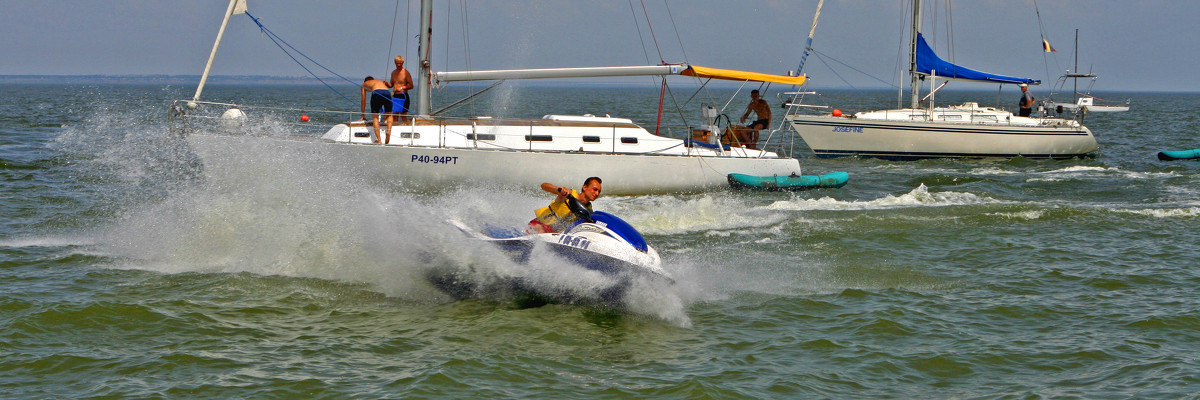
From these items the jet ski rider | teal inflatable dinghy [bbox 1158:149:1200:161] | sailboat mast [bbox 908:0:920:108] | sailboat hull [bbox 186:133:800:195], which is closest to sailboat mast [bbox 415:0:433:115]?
sailboat hull [bbox 186:133:800:195]

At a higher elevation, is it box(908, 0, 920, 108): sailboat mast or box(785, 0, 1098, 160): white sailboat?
box(908, 0, 920, 108): sailboat mast

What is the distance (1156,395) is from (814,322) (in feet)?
11.0

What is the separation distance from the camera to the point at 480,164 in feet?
60.0

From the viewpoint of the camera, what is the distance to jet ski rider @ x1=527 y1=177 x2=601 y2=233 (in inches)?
440

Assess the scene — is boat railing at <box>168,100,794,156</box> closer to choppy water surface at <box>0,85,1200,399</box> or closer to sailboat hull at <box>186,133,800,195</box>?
sailboat hull at <box>186,133,800,195</box>

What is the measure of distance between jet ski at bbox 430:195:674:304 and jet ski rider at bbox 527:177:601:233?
0.12 metres

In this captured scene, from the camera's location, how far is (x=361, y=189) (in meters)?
14.0

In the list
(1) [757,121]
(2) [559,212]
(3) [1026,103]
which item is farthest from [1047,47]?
(2) [559,212]

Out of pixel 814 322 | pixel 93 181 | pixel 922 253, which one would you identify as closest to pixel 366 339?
pixel 814 322

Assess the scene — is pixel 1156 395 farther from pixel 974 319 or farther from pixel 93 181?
pixel 93 181

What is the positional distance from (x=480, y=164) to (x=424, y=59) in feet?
8.99

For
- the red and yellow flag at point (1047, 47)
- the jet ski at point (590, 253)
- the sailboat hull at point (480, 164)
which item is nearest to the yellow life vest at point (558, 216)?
the jet ski at point (590, 253)

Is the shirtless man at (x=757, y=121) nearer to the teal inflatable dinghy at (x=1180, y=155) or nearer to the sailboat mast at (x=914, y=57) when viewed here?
the sailboat mast at (x=914, y=57)

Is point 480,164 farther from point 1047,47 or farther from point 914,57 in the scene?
point 1047,47
